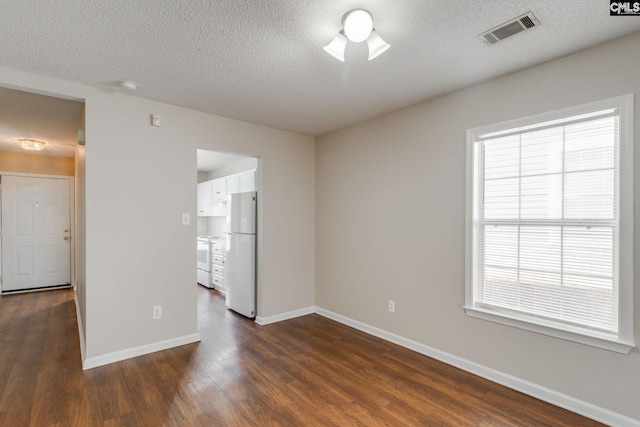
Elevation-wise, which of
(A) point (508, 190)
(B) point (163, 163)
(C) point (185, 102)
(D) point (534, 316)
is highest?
(C) point (185, 102)

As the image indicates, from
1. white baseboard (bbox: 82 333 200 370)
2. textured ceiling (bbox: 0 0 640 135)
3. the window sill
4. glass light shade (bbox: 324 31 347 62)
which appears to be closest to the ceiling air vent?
textured ceiling (bbox: 0 0 640 135)

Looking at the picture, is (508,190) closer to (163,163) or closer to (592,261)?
(592,261)

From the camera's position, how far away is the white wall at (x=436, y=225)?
81.9 inches

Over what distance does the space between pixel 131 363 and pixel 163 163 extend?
191cm

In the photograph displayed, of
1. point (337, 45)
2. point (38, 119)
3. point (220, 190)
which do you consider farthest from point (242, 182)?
point (337, 45)

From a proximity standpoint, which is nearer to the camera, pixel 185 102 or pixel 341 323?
pixel 185 102

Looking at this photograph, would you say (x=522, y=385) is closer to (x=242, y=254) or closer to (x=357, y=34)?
(x=357, y=34)

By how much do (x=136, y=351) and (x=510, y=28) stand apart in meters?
3.95

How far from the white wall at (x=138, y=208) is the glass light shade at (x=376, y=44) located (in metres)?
2.18

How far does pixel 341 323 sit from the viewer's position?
399cm

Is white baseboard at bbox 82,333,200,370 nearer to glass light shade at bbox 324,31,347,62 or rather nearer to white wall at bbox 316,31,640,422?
white wall at bbox 316,31,640,422

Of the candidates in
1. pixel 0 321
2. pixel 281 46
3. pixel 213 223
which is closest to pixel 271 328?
pixel 281 46

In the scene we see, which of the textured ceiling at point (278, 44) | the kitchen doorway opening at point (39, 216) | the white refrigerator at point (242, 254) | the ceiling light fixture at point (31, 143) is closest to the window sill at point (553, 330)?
the textured ceiling at point (278, 44)

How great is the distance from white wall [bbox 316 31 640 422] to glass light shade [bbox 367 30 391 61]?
123 centimetres
